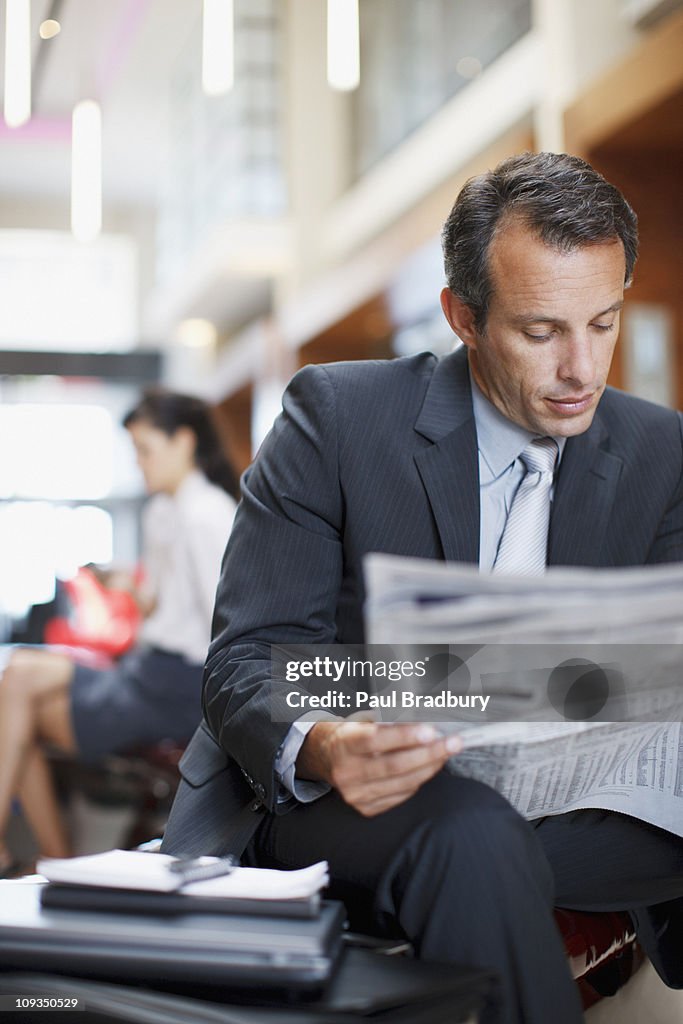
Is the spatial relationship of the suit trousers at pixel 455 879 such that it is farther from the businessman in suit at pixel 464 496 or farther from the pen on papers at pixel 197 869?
the pen on papers at pixel 197 869

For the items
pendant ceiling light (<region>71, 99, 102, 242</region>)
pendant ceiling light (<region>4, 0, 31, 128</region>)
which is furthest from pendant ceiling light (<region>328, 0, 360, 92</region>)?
pendant ceiling light (<region>71, 99, 102, 242</region>)

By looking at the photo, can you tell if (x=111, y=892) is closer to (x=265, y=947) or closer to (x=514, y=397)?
(x=265, y=947)

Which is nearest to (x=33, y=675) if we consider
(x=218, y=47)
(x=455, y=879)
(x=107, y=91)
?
(x=218, y=47)

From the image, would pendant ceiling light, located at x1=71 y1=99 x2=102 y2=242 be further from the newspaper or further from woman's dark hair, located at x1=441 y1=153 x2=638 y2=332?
the newspaper

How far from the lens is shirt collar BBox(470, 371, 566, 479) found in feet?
4.31

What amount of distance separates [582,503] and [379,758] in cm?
51

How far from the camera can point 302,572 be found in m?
1.24

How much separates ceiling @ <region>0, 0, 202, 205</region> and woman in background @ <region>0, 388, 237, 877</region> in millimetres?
2375

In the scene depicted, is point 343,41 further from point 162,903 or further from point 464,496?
point 162,903

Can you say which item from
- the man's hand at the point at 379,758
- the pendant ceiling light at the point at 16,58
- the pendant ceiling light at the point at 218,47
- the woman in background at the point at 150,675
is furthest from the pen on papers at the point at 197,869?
the pendant ceiling light at the point at 16,58

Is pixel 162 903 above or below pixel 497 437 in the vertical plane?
below

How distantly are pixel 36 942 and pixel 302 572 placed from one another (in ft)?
1.58

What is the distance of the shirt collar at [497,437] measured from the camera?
1313 millimetres

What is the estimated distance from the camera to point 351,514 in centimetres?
126
